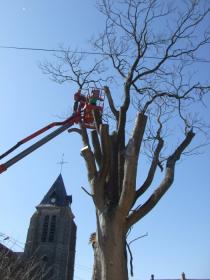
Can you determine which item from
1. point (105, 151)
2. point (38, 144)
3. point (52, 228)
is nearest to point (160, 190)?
point (105, 151)

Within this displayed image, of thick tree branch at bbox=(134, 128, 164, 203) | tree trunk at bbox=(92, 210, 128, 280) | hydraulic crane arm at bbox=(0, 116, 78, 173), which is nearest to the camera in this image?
tree trunk at bbox=(92, 210, 128, 280)

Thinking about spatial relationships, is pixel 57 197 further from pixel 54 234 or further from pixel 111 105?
pixel 111 105

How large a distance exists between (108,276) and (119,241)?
55cm

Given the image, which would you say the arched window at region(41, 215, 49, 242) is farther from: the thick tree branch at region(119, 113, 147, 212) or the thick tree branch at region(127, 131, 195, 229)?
the thick tree branch at region(119, 113, 147, 212)

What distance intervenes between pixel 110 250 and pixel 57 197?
1886 inches

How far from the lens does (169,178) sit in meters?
7.18

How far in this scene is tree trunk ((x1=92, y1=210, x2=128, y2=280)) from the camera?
247 inches

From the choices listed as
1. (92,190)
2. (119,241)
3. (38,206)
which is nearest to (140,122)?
(92,190)

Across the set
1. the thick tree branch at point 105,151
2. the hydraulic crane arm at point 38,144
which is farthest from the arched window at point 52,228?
the thick tree branch at point 105,151

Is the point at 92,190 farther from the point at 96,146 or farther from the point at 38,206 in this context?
the point at 38,206

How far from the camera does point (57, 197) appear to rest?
5356cm

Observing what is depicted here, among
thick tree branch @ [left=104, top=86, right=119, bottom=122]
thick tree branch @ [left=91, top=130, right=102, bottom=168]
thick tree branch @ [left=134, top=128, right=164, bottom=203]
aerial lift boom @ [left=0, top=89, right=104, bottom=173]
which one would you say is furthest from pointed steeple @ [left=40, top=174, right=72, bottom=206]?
thick tree branch @ [left=91, top=130, right=102, bottom=168]

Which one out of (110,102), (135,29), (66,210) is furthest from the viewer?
(66,210)

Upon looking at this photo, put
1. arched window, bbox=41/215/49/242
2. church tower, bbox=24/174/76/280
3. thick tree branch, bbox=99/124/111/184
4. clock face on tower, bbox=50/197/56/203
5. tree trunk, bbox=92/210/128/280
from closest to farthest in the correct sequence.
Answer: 1. tree trunk, bbox=92/210/128/280
2. thick tree branch, bbox=99/124/111/184
3. church tower, bbox=24/174/76/280
4. arched window, bbox=41/215/49/242
5. clock face on tower, bbox=50/197/56/203
